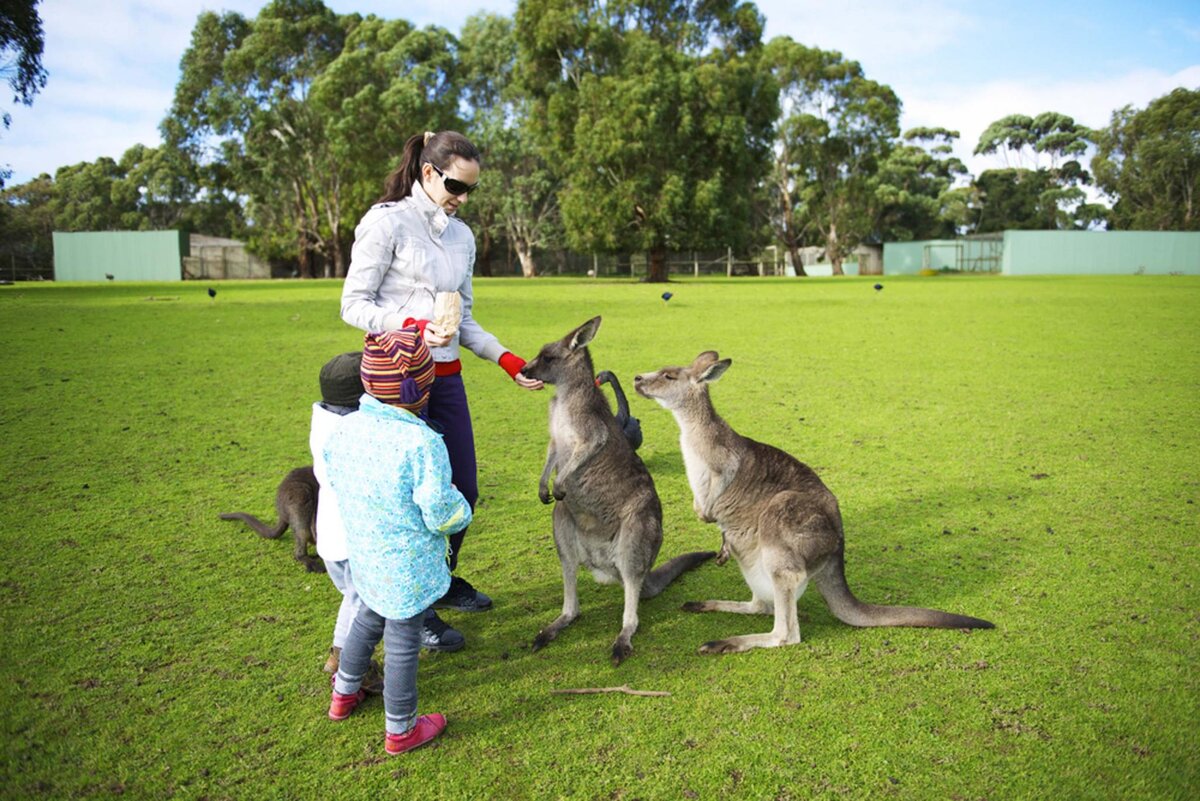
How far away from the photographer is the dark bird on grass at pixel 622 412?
3.86 meters

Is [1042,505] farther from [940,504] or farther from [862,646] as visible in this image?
[862,646]

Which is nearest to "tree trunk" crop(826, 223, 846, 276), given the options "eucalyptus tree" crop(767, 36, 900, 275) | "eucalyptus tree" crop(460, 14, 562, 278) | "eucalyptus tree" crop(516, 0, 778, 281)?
"eucalyptus tree" crop(767, 36, 900, 275)

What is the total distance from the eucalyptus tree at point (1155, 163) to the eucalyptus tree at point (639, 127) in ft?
108

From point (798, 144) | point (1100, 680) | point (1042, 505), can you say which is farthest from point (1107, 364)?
point (798, 144)

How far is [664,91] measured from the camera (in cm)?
3138

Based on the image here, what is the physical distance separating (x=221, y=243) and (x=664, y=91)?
32.6 metres

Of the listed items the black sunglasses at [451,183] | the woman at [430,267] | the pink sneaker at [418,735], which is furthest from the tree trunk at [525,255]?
the pink sneaker at [418,735]

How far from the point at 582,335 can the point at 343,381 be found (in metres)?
1.09

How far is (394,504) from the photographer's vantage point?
8.20 feet


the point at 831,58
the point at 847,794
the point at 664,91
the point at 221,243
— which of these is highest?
the point at 831,58

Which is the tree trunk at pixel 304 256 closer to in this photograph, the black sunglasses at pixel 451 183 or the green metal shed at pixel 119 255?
the green metal shed at pixel 119 255

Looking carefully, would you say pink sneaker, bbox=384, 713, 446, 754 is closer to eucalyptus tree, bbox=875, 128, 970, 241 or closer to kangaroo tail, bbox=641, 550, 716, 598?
kangaroo tail, bbox=641, 550, 716, 598

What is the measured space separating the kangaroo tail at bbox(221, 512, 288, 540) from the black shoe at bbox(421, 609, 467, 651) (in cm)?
139

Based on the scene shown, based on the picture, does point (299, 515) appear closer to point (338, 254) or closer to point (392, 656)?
point (392, 656)
